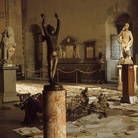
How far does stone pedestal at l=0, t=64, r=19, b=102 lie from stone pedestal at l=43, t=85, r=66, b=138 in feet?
17.5

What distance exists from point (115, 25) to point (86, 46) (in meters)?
2.20

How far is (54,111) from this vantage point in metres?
3.57

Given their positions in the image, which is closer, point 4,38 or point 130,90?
point 130,90

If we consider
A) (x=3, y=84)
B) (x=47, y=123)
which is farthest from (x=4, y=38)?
(x=47, y=123)

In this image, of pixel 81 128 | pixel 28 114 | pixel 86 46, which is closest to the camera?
pixel 81 128

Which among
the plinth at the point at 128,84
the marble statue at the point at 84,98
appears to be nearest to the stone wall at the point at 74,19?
the plinth at the point at 128,84

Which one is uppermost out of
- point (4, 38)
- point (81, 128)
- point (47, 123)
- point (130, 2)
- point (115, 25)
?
point (130, 2)

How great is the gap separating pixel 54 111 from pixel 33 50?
18.1m

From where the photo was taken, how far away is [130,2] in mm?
14352

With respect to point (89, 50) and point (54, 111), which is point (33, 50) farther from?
point (54, 111)

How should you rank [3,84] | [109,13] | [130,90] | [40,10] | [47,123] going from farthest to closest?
[40,10] → [109,13] → [3,84] → [130,90] → [47,123]

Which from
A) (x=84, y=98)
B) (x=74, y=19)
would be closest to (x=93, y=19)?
(x=74, y=19)

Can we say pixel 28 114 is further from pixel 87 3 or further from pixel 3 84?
pixel 87 3

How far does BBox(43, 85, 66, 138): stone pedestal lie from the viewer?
357 cm
